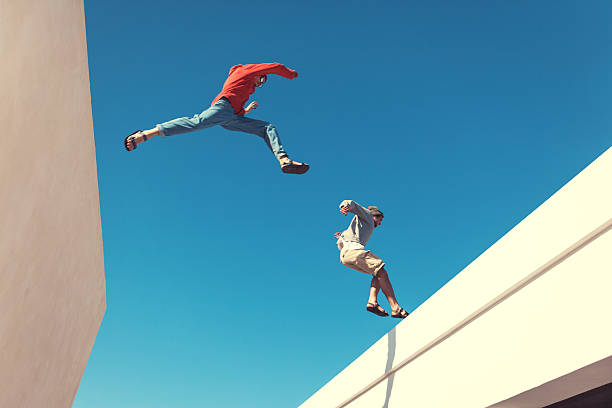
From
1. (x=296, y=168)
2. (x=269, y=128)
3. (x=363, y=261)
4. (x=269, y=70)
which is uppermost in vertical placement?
(x=269, y=70)

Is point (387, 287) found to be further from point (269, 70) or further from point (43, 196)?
point (43, 196)

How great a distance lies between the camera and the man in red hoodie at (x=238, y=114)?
4.80 m

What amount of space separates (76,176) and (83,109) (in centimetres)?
67

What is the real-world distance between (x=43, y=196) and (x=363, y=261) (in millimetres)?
3613

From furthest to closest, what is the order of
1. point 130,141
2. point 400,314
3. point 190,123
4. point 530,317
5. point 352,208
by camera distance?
point 352,208 < point 400,314 < point 190,123 < point 130,141 < point 530,317

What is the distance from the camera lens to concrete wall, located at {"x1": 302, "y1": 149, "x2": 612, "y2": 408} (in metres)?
2.58

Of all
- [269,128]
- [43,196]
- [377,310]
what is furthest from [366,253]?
[43,196]

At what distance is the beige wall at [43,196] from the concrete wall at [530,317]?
3498 millimetres

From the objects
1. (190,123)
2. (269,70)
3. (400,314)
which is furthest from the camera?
(269,70)

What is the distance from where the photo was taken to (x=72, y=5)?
364 centimetres

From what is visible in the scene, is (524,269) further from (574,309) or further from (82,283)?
(82,283)

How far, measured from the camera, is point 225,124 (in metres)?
5.17

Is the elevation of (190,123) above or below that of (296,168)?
above

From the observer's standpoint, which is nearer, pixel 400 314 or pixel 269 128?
pixel 400 314
